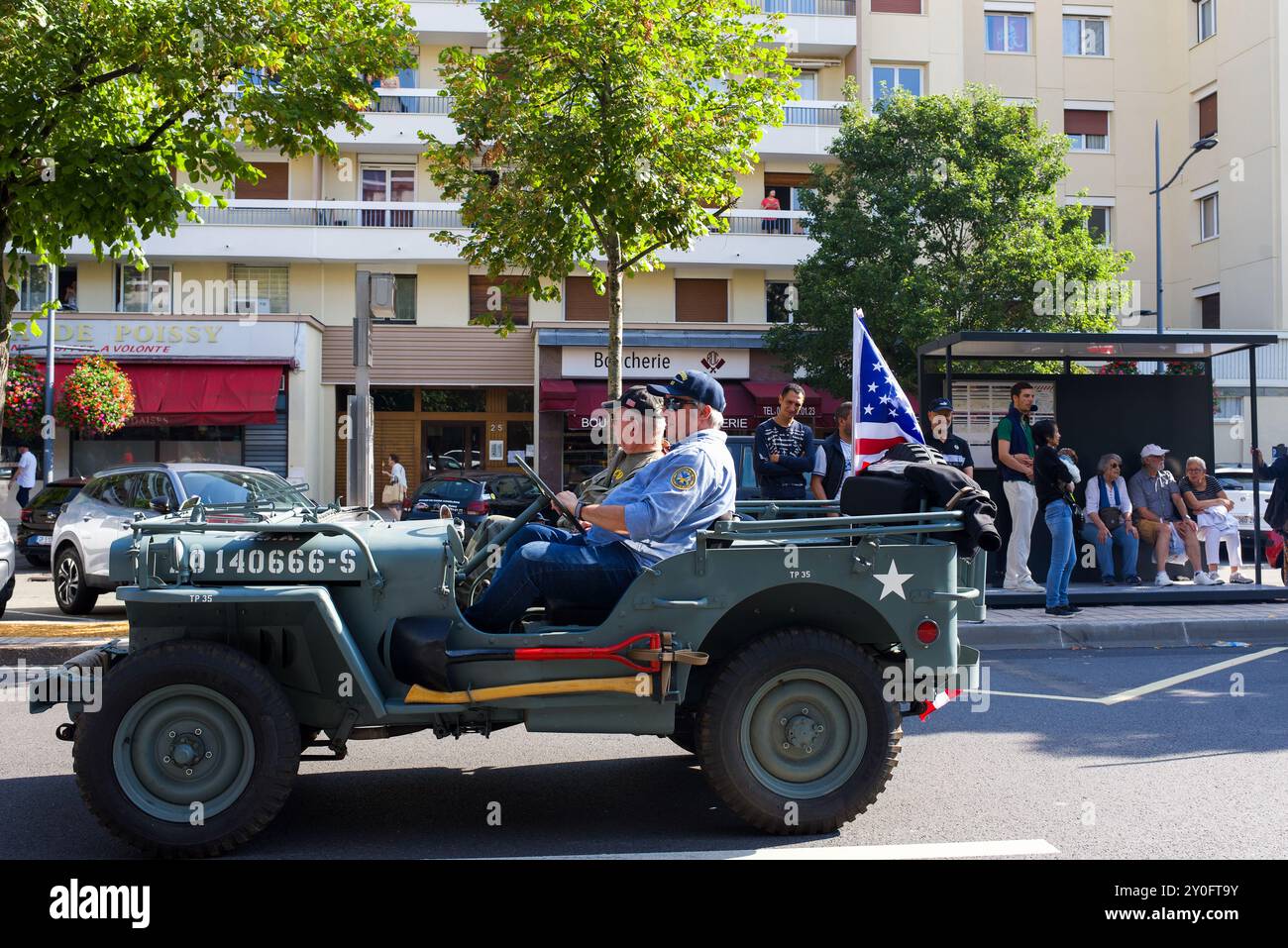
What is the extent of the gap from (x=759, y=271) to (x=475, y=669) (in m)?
24.7

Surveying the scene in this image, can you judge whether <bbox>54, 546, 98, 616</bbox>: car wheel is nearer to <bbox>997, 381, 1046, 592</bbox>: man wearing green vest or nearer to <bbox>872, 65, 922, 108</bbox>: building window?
<bbox>997, 381, 1046, 592</bbox>: man wearing green vest

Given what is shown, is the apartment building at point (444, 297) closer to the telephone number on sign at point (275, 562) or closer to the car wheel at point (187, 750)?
the telephone number on sign at point (275, 562)

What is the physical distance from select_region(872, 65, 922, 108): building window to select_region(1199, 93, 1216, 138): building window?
9862mm

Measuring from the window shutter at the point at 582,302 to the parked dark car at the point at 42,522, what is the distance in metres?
14.2

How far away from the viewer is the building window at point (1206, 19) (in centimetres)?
3172

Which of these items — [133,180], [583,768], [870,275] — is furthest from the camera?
[870,275]

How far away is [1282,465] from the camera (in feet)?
41.1

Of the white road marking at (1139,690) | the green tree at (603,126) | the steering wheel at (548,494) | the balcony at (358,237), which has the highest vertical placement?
the balcony at (358,237)

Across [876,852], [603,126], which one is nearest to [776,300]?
[603,126]

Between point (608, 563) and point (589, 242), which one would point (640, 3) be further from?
point (608, 563)

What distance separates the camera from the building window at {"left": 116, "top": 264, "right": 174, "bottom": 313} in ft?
86.1

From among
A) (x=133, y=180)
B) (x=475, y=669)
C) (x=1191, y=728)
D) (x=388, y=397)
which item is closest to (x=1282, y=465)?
(x=1191, y=728)

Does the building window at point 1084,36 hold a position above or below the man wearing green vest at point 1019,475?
above

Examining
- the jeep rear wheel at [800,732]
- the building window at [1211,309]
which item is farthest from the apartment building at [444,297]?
the jeep rear wheel at [800,732]
